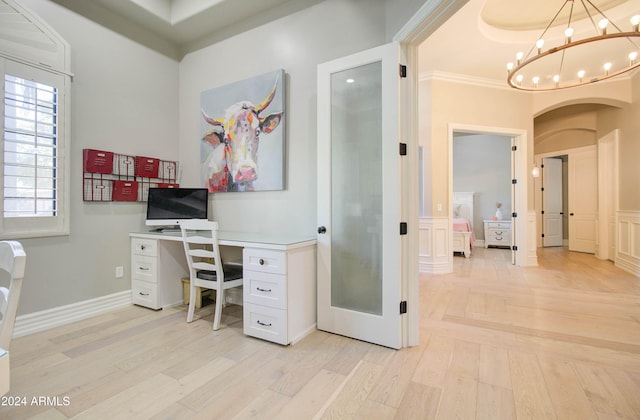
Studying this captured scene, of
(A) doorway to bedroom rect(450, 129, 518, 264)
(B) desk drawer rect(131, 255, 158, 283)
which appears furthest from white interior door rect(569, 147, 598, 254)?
(B) desk drawer rect(131, 255, 158, 283)

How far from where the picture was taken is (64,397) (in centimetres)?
163

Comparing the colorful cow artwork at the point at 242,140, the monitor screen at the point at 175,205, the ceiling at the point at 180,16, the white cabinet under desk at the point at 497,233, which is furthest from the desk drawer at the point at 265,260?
the white cabinet under desk at the point at 497,233

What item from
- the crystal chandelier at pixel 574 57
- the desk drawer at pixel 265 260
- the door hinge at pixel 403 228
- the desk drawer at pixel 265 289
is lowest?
the desk drawer at pixel 265 289

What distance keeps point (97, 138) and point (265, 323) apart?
8.13 feet

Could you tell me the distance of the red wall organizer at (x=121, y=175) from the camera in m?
2.80

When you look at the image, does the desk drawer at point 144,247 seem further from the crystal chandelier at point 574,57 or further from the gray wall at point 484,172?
the gray wall at point 484,172

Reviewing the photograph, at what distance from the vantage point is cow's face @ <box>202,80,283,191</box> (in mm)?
2947

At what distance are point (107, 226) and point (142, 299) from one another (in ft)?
2.75

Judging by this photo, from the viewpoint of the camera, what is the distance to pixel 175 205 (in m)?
3.14

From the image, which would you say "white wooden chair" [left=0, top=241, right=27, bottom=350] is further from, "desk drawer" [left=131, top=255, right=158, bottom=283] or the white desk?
"desk drawer" [left=131, top=255, right=158, bottom=283]

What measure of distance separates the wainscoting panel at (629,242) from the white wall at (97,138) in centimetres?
689

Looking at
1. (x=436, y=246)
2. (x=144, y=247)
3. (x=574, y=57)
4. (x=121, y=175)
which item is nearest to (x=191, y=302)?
(x=144, y=247)

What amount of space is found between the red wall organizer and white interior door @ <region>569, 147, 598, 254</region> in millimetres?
8029

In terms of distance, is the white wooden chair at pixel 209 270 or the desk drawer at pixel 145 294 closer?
the white wooden chair at pixel 209 270
